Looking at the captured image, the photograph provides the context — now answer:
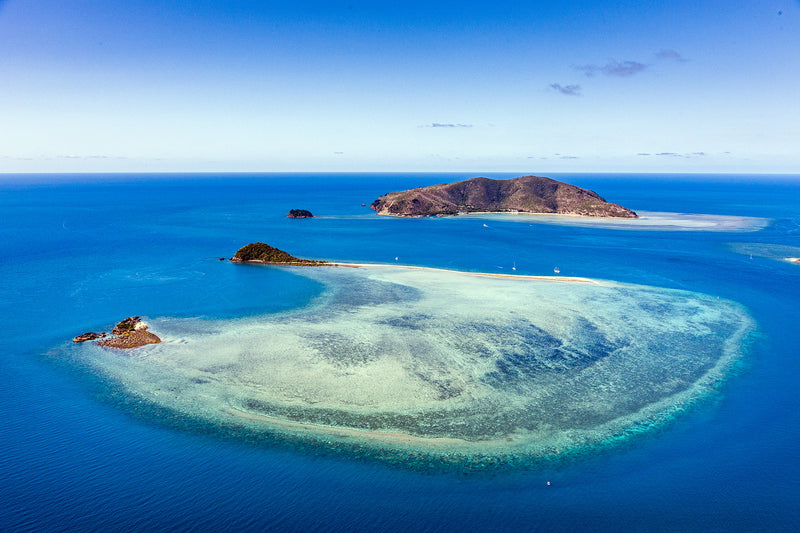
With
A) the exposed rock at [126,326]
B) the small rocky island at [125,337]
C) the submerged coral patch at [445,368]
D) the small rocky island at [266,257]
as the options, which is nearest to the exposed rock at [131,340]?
the small rocky island at [125,337]

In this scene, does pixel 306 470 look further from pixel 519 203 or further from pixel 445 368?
pixel 519 203

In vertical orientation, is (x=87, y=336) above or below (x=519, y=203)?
below

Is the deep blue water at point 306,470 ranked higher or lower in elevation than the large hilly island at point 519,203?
lower

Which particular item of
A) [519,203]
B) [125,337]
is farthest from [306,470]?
[519,203]

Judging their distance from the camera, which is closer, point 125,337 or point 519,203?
point 125,337

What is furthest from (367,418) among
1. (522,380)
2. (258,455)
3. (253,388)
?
(522,380)

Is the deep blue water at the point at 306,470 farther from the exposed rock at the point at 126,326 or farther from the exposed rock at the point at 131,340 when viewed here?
the exposed rock at the point at 131,340

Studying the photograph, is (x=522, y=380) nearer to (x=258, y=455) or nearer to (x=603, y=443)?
(x=603, y=443)

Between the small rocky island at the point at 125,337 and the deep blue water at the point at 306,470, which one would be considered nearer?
the deep blue water at the point at 306,470
